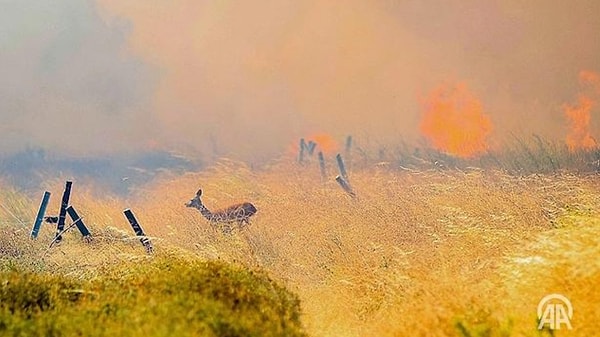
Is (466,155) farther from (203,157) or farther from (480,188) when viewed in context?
(203,157)

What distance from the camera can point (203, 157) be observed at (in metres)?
20.2

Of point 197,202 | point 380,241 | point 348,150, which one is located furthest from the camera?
point 348,150

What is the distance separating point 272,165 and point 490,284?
1149 centimetres

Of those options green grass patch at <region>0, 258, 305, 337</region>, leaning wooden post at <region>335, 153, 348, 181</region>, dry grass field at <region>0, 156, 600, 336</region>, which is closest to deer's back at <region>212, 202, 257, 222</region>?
dry grass field at <region>0, 156, 600, 336</region>

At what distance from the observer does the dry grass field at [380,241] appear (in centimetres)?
844

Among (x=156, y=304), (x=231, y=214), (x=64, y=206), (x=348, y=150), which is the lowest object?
(x=156, y=304)

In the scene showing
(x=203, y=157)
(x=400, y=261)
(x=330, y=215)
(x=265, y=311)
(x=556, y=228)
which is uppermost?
(x=203, y=157)

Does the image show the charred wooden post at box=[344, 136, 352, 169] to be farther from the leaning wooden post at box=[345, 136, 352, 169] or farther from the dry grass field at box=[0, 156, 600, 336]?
the dry grass field at box=[0, 156, 600, 336]

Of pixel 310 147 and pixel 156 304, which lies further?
pixel 310 147

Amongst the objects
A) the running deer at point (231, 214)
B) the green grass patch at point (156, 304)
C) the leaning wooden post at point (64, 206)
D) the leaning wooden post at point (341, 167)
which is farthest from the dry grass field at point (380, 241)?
the green grass patch at point (156, 304)

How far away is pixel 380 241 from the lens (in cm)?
1245

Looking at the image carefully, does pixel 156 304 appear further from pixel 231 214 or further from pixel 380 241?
pixel 231 214

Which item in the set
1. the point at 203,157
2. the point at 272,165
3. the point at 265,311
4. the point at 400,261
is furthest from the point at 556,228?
the point at 203,157

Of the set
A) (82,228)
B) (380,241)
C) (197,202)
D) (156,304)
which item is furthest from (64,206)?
(156,304)
